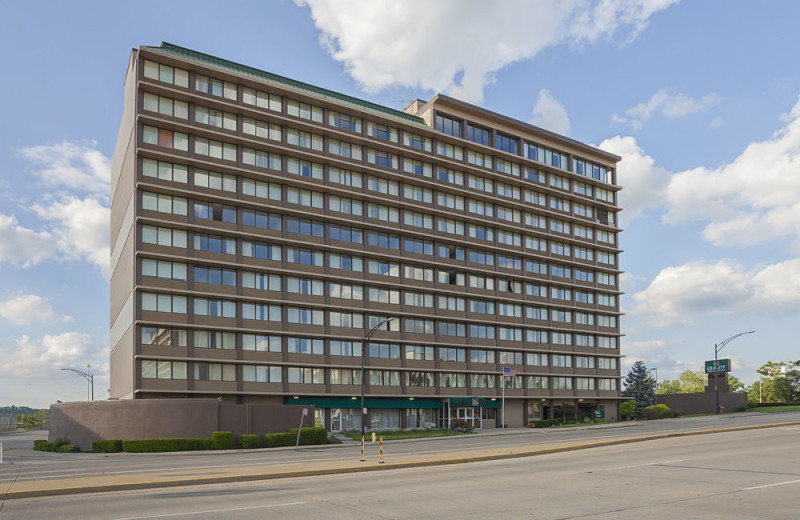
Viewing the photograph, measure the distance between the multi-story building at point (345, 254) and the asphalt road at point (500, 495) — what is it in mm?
37550

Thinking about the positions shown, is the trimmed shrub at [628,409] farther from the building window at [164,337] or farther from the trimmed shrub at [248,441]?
the building window at [164,337]

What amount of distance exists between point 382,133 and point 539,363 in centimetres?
3351

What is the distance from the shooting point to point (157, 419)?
45594 millimetres

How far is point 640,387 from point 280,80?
187ft

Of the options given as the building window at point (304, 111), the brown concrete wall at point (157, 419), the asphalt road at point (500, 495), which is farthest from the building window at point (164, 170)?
the asphalt road at point (500, 495)

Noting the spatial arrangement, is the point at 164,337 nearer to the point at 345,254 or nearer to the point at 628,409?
the point at 345,254

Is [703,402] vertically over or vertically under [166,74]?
under

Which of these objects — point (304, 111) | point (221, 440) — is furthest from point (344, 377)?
point (304, 111)

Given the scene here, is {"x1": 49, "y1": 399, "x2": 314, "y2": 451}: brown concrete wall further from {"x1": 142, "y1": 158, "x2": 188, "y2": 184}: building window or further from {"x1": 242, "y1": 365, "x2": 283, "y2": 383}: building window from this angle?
{"x1": 142, "y1": 158, "x2": 188, "y2": 184}: building window

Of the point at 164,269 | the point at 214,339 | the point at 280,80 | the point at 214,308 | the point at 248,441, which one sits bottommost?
the point at 248,441

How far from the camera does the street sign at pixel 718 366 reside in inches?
Result: 3420

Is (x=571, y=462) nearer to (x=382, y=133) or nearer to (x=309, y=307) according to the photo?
(x=309, y=307)

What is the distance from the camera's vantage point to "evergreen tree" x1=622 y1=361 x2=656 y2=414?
276 feet

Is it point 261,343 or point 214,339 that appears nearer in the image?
point 214,339
